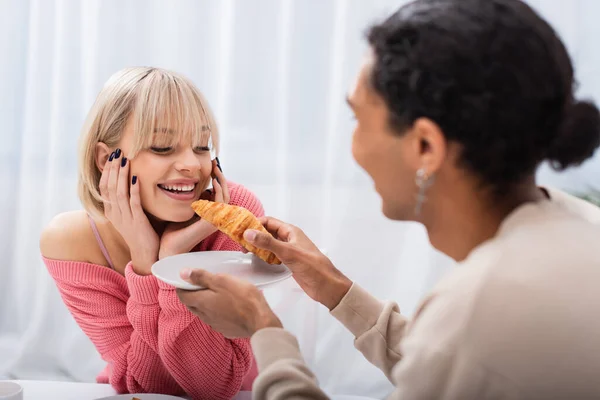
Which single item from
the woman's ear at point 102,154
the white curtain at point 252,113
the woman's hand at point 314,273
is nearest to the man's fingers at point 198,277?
the woman's hand at point 314,273

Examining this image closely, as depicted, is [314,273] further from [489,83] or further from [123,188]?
[489,83]

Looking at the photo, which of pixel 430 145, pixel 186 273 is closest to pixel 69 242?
pixel 186 273

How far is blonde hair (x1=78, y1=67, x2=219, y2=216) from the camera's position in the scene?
165cm

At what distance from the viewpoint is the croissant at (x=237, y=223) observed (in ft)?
4.63

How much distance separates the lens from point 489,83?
3.15ft

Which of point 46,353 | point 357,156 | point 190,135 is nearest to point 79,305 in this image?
point 190,135

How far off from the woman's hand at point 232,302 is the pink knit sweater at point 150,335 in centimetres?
39

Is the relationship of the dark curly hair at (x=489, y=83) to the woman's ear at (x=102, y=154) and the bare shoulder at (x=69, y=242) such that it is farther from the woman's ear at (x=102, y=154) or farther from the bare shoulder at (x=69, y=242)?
the bare shoulder at (x=69, y=242)

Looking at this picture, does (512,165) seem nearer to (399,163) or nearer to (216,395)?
(399,163)

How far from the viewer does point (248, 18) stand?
2.85 m

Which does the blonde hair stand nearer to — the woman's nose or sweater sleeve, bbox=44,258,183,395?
the woman's nose

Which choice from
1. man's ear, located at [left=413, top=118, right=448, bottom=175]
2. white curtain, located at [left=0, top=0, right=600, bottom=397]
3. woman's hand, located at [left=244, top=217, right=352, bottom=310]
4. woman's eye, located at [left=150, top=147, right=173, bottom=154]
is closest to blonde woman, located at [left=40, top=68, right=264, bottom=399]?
woman's eye, located at [left=150, top=147, right=173, bottom=154]

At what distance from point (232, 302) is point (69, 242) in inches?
30.7

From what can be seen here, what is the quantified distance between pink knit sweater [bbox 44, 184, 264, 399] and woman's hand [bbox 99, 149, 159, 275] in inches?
2.1
